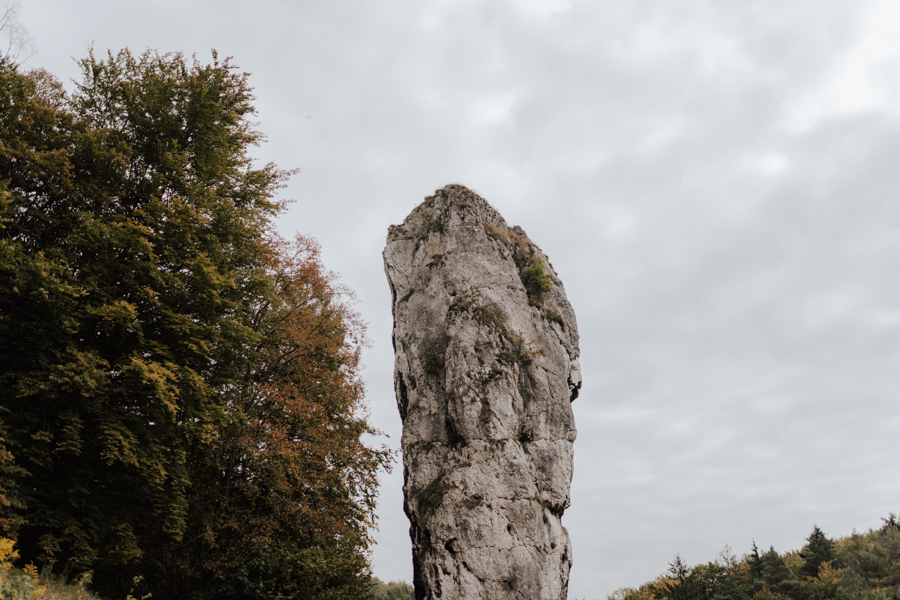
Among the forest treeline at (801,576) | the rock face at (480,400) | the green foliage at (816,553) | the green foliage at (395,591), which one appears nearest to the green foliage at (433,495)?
the rock face at (480,400)

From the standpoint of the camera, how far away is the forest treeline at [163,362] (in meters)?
12.4

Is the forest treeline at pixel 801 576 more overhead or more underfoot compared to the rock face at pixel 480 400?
more underfoot

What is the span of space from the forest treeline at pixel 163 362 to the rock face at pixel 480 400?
2313 mm

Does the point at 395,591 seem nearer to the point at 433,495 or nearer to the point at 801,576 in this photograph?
the point at 801,576

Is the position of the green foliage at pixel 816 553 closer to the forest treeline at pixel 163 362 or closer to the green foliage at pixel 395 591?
the forest treeline at pixel 163 362

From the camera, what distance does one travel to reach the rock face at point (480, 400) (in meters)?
16.5

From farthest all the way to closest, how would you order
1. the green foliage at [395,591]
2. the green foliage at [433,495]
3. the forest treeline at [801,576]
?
the green foliage at [395,591]
the forest treeline at [801,576]
the green foliage at [433,495]

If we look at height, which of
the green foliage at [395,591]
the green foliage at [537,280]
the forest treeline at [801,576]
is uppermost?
the green foliage at [537,280]

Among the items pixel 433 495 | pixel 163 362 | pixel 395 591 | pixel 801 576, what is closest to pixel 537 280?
pixel 433 495

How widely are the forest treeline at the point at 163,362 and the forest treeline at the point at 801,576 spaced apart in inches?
1047

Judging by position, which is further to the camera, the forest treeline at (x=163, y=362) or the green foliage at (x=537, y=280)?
the green foliage at (x=537, y=280)

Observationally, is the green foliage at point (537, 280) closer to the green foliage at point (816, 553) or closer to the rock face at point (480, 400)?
the rock face at point (480, 400)

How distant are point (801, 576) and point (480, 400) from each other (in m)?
37.6

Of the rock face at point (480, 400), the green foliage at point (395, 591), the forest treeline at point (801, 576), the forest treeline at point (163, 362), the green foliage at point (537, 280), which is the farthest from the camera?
the green foliage at point (395, 591)
